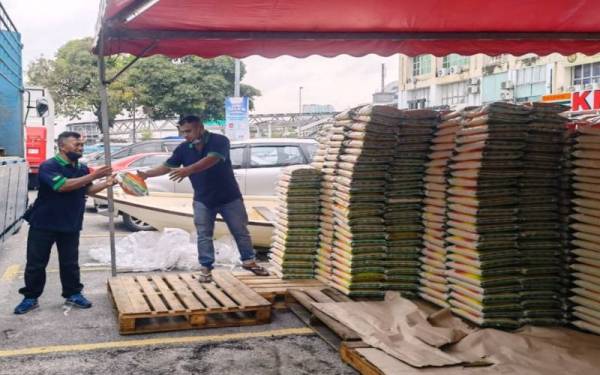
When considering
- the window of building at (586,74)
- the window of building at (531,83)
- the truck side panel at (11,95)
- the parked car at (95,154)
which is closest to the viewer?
the truck side panel at (11,95)

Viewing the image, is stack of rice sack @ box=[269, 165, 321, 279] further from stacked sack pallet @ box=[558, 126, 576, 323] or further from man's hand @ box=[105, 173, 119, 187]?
stacked sack pallet @ box=[558, 126, 576, 323]

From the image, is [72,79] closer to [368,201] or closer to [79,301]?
[79,301]

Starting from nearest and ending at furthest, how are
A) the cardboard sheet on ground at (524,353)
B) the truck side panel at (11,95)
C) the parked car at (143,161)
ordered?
the cardboard sheet on ground at (524,353) → the truck side panel at (11,95) → the parked car at (143,161)

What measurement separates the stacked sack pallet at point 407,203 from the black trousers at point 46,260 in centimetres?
321

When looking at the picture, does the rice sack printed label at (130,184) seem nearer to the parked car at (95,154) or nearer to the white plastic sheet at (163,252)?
the white plastic sheet at (163,252)

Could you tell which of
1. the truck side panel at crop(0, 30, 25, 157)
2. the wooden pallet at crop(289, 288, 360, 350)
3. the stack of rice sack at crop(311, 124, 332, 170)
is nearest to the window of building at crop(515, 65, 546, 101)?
the truck side panel at crop(0, 30, 25, 157)

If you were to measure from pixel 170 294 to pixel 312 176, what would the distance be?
201cm

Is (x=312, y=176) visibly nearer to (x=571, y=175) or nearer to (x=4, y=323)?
(x=571, y=175)

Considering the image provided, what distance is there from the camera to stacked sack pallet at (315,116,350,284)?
6.87 meters

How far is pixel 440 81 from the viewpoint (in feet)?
117

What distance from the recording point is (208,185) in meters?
7.47

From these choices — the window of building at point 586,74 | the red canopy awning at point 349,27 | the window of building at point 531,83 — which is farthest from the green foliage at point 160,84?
the red canopy awning at point 349,27

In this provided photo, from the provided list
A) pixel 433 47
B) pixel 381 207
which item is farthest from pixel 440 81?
→ pixel 381 207

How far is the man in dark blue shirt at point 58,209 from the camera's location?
247 inches
